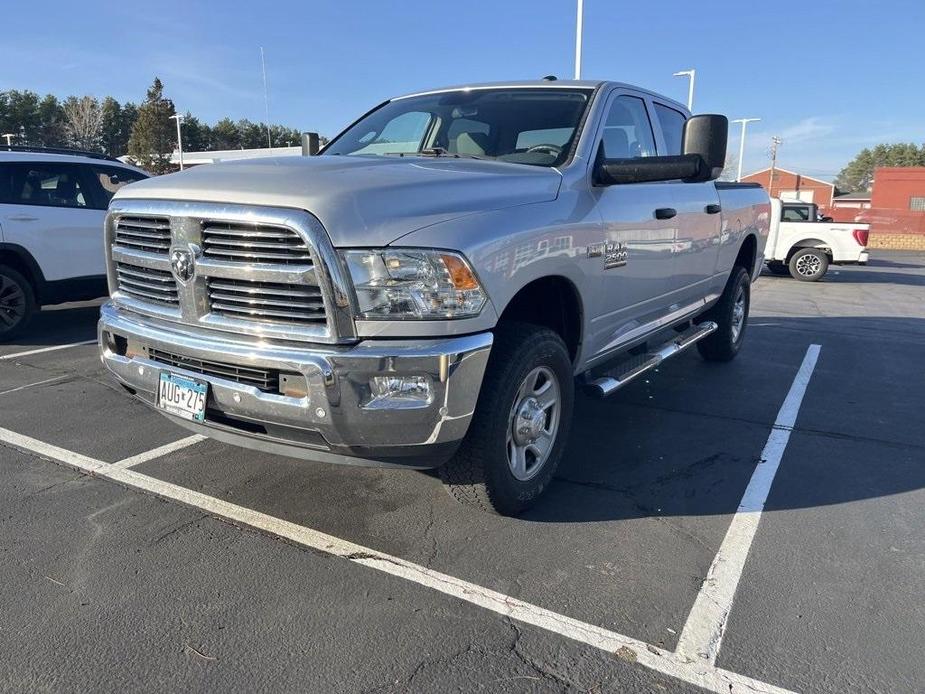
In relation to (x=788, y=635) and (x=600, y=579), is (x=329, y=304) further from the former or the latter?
(x=788, y=635)

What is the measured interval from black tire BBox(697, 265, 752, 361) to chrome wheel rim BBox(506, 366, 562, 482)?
334 cm

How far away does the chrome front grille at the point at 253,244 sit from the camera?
2.56 m

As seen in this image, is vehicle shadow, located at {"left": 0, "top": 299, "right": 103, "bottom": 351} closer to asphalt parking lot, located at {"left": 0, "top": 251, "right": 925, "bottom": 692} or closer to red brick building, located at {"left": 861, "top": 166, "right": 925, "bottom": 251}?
asphalt parking lot, located at {"left": 0, "top": 251, "right": 925, "bottom": 692}

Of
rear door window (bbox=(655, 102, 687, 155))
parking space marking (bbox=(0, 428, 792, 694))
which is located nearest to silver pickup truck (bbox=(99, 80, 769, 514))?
parking space marking (bbox=(0, 428, 792, 694))

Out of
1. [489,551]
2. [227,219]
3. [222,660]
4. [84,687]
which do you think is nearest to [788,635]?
[489,551]

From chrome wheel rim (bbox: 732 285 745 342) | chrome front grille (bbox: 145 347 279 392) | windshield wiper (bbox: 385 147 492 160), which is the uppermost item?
windshield wiper (bbox: 385 147 492 160)

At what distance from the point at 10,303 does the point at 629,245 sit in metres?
6.02

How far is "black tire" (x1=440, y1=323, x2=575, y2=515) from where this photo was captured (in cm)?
287

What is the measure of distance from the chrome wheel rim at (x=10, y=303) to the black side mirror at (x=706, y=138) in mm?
6285

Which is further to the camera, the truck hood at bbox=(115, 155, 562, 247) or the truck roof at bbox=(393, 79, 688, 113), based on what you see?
the truck roof at bbox=(393, 79, 688, 113)

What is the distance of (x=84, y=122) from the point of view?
61719mm

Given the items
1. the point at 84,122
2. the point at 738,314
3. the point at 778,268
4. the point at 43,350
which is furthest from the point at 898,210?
the point at 84,122

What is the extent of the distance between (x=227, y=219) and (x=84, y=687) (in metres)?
1.64

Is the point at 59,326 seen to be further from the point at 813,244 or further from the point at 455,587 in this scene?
the point at 813,244
